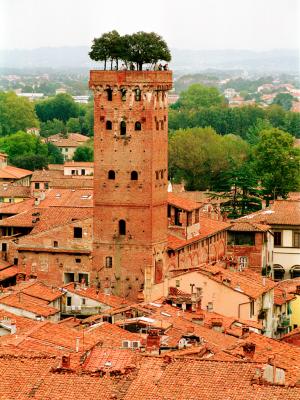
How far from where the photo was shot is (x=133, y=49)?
54.4 meters

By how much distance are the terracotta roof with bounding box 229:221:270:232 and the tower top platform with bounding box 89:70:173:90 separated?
7.71 metres

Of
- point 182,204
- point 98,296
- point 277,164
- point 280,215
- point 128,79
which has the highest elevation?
point 128,79

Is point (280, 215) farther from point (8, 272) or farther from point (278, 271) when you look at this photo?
point (8, 272)

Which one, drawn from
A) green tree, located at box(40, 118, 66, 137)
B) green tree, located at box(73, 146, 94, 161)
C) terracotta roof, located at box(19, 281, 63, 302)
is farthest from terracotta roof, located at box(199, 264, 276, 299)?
green tree, located at box(40, 118, 66, 137)

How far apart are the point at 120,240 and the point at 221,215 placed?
1648cm

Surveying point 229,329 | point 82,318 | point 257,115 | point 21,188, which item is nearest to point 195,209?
point 82,318

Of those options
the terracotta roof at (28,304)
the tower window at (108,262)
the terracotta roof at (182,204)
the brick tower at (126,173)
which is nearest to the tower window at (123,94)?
the brick tower at (126,173)

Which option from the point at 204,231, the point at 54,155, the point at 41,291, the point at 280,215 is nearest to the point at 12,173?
the point at 54,155

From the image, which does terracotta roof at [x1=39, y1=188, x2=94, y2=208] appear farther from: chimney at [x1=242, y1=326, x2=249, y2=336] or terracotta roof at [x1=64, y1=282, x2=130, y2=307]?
chimney at [x1=242, y1=326, x2=249, y2=336]

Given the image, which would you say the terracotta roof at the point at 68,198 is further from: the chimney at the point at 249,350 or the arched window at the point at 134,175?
the chimney at the point at 249,350

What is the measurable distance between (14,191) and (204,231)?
22091mm

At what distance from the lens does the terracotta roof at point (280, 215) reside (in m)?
63.0

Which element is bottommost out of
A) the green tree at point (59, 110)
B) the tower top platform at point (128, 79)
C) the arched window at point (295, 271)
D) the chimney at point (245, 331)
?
the green tree at point (59, 110)

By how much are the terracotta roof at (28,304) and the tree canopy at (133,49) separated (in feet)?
32.9
